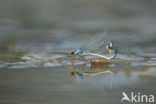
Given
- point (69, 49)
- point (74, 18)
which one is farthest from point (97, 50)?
point (74, 18)

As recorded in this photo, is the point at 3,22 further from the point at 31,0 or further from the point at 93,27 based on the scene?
the point at 93,27

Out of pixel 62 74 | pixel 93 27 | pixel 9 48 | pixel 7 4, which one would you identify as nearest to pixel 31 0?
pixel 7 4

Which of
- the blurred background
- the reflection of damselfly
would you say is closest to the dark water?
the blurred background

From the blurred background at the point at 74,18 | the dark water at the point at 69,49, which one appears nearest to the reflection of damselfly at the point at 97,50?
the dark water at the point at 69,49

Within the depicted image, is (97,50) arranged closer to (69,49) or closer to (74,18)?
(69,49)

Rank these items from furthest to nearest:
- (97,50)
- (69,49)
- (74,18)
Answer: (74,18) < (69,49) < (97,50)

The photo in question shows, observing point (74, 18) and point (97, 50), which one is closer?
point (97, 50)

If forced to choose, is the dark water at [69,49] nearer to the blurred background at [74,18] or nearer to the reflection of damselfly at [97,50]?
the blurred background at [74,18]

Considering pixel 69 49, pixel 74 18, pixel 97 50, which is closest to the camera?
pixel 97 50

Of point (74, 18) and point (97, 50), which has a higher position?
point (74, 18)
